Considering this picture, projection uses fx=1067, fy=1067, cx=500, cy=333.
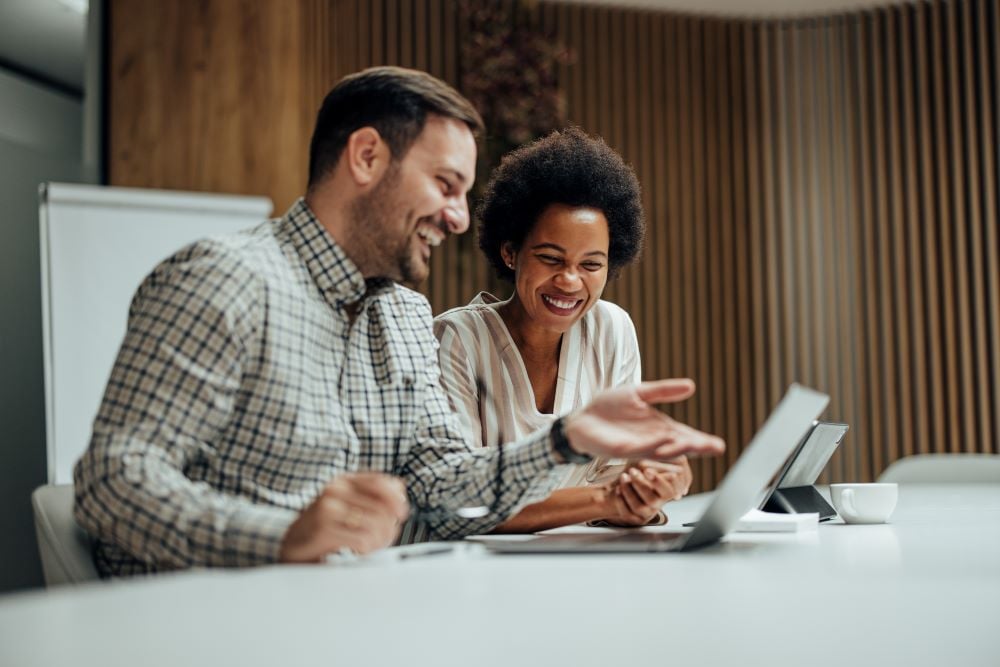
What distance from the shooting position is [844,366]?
18.9ft

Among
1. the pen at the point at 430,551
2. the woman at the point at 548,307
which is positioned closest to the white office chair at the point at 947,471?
the woman at the point at 548,307

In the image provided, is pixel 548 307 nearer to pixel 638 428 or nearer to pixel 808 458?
pixel 808 458

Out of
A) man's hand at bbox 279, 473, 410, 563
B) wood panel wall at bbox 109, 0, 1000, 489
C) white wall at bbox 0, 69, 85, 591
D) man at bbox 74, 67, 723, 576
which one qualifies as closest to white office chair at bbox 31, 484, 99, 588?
man at bbox 74, 67, 723, 576

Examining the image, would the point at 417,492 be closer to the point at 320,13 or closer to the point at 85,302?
the point at 85,302

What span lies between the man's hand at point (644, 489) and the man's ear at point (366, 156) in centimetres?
61

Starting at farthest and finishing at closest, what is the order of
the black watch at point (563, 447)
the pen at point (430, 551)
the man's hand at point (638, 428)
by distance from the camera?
the black watch at point (563, 447) → the man's hand at point (638, 428) → the pen at point (430, 551)

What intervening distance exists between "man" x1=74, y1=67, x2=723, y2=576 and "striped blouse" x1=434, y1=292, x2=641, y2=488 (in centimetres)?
22

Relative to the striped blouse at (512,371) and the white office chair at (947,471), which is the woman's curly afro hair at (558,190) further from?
the white office chair at (947,471)

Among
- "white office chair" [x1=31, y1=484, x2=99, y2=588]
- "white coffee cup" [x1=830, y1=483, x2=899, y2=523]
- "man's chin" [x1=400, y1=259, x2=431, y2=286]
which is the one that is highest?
"man's chin" [x1=400, y1=259, x2=431, y2=286]

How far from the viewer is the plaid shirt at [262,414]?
1190 mm

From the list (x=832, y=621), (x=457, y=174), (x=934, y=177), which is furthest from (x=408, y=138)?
(x=934, y=177)

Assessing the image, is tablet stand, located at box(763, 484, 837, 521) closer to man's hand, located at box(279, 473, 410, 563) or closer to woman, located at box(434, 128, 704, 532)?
woman, located at box(434, 128, 704, 532)

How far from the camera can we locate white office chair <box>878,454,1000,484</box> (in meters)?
3.36

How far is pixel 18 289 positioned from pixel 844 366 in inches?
161
